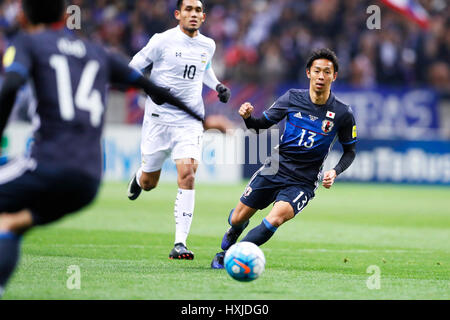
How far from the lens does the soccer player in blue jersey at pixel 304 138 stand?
26.0ft

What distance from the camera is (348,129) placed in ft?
26.5

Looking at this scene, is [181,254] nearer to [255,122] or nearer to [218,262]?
[218,262]

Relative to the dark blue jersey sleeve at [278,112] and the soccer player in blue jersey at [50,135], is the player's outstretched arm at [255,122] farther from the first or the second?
the soccer player in blue jersey at [50,135]

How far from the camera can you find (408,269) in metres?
8.24

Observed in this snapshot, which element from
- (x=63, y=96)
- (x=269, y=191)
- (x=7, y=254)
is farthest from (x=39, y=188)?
(x=269, y=191)

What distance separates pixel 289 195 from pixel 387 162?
49.7 ft

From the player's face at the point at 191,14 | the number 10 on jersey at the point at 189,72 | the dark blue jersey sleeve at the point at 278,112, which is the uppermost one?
the player's face at the point at 191,14

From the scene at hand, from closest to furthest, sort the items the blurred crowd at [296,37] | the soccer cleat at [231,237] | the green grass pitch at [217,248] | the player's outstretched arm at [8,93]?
1. the player's outstretched arm at [8,93]
2. the green grass pitch at [217,248]
3. the soccer cleat at [231,237]
4. the blurred crowd at [296,37]

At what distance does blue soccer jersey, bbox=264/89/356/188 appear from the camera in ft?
26.1

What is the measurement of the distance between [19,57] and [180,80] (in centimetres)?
469

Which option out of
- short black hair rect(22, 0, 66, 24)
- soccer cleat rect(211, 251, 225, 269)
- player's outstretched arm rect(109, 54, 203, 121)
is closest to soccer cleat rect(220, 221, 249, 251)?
soccer cleat rect(211, 251, 225, 269)

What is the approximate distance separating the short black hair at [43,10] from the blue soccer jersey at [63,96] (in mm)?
87

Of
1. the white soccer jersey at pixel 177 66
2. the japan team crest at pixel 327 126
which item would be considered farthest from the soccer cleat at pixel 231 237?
the white soccer jersey at pixel 177 66
